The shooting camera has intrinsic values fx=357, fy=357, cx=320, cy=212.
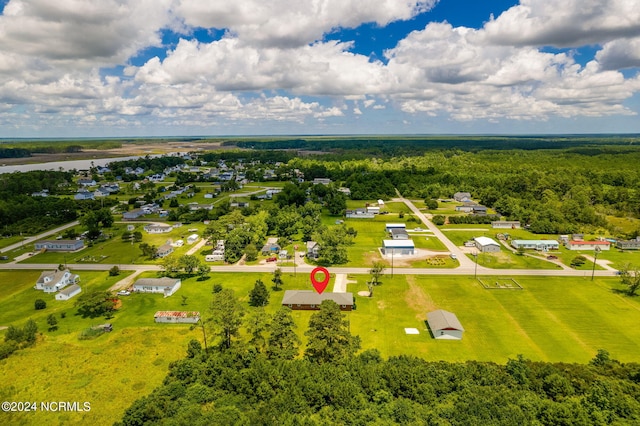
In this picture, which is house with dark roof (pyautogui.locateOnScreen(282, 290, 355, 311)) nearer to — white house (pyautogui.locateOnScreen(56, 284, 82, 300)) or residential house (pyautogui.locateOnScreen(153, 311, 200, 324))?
residential house (pyautogui.locateOnScreen(153, 311, 200, 324))

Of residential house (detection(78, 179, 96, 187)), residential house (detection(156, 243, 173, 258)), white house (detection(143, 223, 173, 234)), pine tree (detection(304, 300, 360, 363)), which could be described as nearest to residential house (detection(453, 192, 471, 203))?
white house (detection(143, 223, 173, 234))

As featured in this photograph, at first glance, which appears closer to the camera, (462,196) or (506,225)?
(506,225)

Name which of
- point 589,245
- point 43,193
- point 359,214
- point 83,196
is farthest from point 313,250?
point 43,193

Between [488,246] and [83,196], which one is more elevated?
[83,196]

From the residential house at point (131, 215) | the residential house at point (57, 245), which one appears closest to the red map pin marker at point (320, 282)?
the residential house at point (57, 245)

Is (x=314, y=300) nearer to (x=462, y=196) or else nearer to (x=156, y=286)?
(x=156, y=286)

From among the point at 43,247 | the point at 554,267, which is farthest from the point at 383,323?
the point at 43,247
